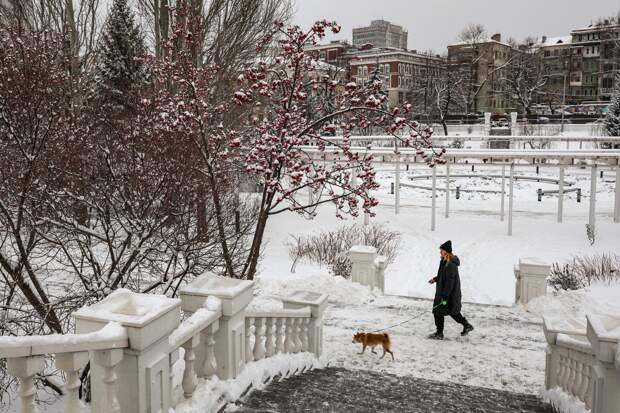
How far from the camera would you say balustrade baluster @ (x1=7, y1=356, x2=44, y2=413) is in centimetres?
302

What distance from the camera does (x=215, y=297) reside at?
5203 millimetres

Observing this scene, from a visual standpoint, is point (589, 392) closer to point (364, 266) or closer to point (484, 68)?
point (364, 266)

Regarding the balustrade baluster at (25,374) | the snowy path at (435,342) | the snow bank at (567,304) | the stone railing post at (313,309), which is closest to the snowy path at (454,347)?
the snowy path at (435,342)

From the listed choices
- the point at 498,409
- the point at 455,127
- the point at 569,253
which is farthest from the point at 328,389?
the point at 455,127

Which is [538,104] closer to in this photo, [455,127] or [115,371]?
[455,127]

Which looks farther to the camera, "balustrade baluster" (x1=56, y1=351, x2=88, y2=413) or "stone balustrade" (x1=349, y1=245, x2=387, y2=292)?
"stone balustrade" (x1=349, y1=245, x2=387, y2=292)

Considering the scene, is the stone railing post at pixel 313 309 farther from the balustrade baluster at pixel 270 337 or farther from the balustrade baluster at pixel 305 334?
the balustrade baluster at pixel 270 337

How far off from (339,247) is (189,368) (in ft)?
46.5

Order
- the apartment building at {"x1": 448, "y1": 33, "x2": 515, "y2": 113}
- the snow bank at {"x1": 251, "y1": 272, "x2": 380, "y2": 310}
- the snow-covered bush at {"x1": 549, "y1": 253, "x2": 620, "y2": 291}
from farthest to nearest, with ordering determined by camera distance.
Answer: the apartment building at {"x1": 448, "y1": 33, "x2": 515, "y2": 113}, the snow-covered bush at {"x1": 549, "y1": 253, "x2": 620, "y2": 291}, the snow bank at {"x1": 251, "y1": 272, "x2": 380, "y2": 310}

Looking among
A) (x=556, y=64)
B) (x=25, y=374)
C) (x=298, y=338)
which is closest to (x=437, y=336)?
(x=298, y=338)

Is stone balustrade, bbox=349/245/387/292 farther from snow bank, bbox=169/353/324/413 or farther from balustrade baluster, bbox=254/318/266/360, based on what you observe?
balustrade baluster, bbox=254/318/266/360

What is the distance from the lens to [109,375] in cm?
368

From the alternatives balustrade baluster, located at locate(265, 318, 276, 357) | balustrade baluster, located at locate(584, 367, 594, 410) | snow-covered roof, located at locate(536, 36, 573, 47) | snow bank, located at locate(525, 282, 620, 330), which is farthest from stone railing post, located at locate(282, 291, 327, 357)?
snow-covered roof, located at locate(536, 36, 573, 47)

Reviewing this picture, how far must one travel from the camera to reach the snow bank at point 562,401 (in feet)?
19.4
